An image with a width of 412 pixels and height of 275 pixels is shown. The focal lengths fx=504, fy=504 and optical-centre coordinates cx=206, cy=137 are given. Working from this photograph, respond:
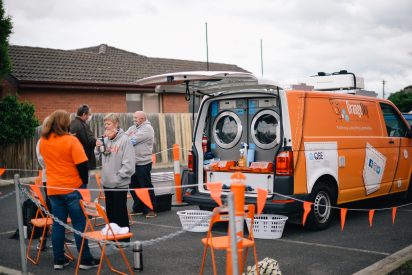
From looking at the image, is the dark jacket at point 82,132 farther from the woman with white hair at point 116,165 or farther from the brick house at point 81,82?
the brick house at point 81,82

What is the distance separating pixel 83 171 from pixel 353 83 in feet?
20.8

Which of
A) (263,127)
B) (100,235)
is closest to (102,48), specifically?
(263,127)

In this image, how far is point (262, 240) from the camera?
7242 mm

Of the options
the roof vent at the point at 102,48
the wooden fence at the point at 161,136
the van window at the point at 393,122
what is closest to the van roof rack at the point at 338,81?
the van window at the point at 393,122

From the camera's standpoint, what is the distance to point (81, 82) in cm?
2072

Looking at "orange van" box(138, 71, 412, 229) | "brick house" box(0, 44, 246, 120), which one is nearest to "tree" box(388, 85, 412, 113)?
"brick house" box(0, 44, 246, 120)

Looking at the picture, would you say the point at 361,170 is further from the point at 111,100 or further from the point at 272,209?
the point at 111,100

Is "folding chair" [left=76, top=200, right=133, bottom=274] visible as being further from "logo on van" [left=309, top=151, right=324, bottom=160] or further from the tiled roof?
the tiled roof

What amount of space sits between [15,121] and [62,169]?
1045 cm

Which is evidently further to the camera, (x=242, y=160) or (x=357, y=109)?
(x=357, y=109)

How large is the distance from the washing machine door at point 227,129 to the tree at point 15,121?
28.6ft

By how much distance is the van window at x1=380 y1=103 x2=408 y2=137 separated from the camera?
930 centimetres

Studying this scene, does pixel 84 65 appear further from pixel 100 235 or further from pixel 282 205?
pixel 100 235

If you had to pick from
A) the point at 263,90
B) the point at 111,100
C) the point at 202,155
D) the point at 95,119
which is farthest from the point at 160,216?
the point at 111,100
